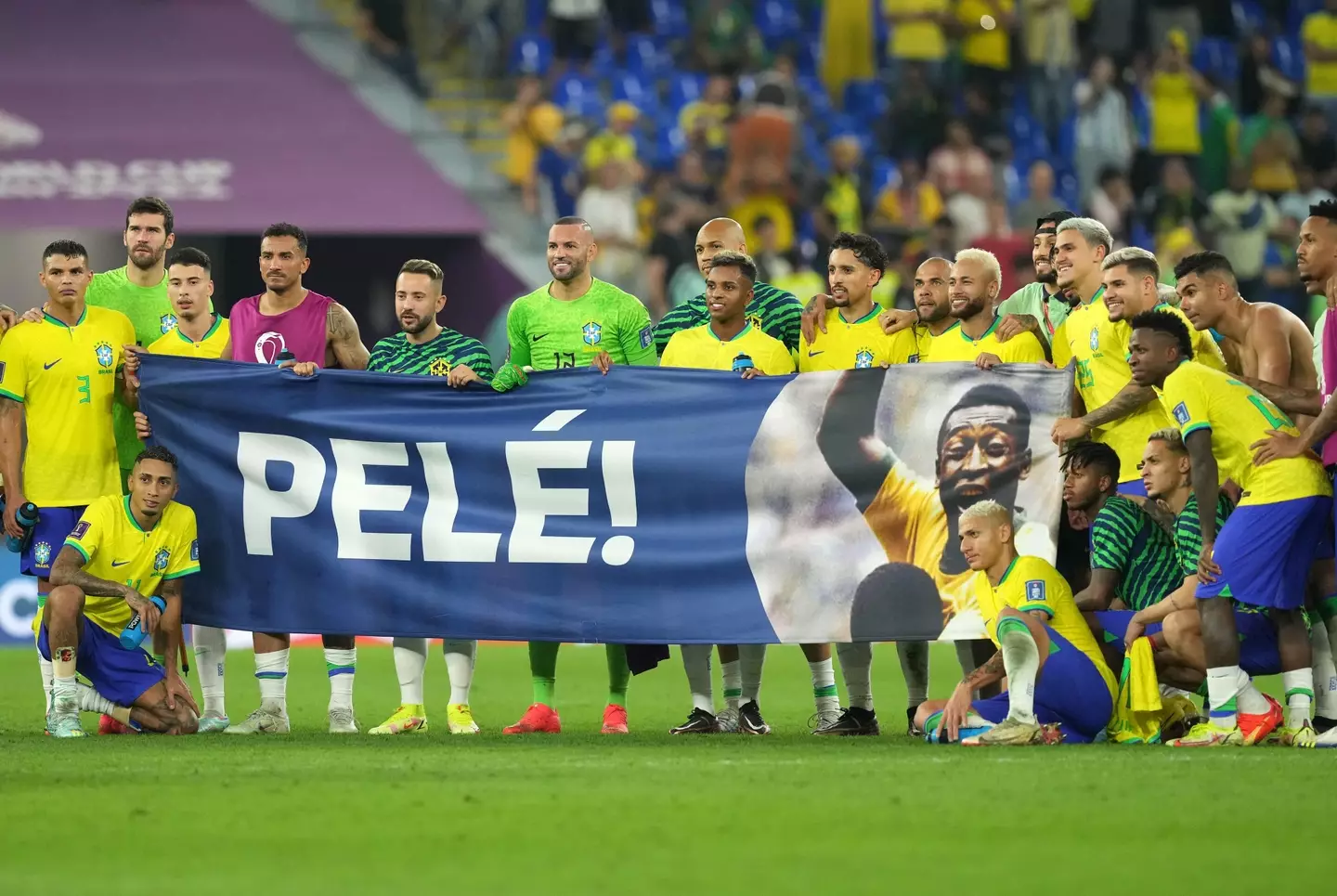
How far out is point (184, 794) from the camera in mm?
6895

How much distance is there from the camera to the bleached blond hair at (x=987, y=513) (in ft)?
27.9

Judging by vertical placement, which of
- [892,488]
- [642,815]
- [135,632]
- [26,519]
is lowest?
[642,815]

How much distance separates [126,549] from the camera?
9.27 metres

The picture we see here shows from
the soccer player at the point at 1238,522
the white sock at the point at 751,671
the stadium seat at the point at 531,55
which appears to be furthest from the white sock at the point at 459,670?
the stadium seat at the point at 531,55

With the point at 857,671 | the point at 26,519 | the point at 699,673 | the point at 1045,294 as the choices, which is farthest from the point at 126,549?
the point at 1045,294

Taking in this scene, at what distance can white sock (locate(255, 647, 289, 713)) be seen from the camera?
376 inches

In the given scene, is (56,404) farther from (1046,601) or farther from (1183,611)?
(1183,611)

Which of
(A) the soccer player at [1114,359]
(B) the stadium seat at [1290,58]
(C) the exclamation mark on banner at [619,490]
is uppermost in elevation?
(B) the stadium seat at [1290,58]

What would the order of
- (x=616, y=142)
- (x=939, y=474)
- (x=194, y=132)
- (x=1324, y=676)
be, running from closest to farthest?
1. (x=1324, y=676)
2. (x=939, y=474)
3. (x=194, y=132)
4. (x=616, y=142)

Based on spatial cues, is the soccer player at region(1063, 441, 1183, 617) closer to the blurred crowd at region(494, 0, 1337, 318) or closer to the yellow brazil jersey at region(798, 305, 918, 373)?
the yellow brazil jersey at region(798, 305, 918, 373)

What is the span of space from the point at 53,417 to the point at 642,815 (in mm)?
4482

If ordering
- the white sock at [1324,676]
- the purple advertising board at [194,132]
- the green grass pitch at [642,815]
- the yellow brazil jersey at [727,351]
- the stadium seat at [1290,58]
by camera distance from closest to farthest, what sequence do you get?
the green grass pitch at [642,815]
the white sock at [1324,676]
the yellow brazil jersey at [727,351]
the purple advertising board at [194,132]
the stadium seat at [1290,58]

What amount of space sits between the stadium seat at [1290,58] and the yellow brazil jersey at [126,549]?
17.8 m

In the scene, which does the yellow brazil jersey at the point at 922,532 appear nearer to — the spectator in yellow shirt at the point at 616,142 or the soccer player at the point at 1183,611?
the soccer player at the point at 1183,611
